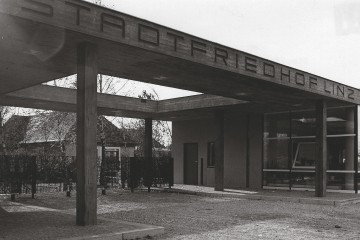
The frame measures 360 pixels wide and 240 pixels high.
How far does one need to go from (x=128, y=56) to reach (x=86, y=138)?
92.8 inches

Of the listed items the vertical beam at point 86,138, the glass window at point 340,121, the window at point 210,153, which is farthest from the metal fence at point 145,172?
the vertical beam at point 86,138

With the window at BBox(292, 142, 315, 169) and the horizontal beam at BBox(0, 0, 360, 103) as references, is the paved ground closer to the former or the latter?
the horizontal beam at BBox(0, 0, 360, 103)

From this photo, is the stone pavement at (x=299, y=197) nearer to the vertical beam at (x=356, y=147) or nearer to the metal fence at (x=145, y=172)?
the vertical beam at (x=356, y=147)

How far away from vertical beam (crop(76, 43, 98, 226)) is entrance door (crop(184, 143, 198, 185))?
1573 cm

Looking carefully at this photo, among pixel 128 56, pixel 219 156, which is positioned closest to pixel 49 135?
pixel 219 156

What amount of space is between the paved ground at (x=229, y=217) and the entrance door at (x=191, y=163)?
8190 millimetres

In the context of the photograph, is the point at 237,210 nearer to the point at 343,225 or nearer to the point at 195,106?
the point at 343,225

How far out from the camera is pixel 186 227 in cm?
971

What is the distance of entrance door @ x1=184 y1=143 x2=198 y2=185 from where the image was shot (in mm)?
24469

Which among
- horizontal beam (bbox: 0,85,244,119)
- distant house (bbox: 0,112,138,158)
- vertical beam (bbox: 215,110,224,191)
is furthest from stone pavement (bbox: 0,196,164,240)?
distant house (bbox: 0,112,138,158)

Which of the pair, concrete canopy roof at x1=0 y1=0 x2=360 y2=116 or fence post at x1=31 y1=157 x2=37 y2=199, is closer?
concrete canopy roof at x1=0 y1=0 x2=360 y2=116

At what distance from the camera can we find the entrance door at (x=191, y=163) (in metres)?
24.5

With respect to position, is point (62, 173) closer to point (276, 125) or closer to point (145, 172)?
point (145, 172)

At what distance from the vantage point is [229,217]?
11.4 meters
